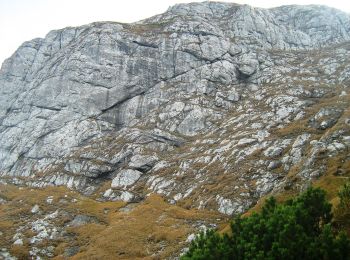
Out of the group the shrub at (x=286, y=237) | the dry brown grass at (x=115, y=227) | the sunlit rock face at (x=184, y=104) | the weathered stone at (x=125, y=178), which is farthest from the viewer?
the weathered stone at (x=125, y=178)

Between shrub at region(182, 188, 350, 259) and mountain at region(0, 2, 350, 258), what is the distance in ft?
104

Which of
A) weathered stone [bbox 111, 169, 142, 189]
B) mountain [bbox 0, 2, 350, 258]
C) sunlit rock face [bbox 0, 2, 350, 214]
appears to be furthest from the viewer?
weathered stone [bbox 111, 169, 142, 189]

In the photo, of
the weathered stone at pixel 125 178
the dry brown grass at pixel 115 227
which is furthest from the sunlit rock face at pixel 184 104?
the dry brown grass at pixel 115 227

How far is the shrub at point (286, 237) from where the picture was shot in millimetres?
29938

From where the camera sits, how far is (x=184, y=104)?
123m

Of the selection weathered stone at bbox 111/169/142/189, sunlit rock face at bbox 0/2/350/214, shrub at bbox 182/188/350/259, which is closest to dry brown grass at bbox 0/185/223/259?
sunlit rock face at bbox 0/2/350/214

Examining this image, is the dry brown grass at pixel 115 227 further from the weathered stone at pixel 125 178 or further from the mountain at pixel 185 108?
the weathered stone at pixel 125 178

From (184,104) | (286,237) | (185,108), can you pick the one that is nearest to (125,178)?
(185,108)

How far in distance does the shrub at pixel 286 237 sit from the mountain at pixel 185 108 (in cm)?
3170

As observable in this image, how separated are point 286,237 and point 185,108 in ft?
301

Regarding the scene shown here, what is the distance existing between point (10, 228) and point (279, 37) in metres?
136

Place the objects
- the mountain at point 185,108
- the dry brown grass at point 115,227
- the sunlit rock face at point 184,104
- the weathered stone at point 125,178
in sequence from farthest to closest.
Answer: the weathered stone at point 125,178 → the sunlit rock face at point 184,104 → the mountain at point 185,108 → the dry brown grass at point 115,227

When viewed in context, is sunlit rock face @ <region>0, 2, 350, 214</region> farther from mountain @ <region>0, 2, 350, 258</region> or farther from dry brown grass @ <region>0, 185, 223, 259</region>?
dry brown grass @ <region>0, 185, 223, 259</region>

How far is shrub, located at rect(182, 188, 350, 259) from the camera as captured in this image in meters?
29.9
